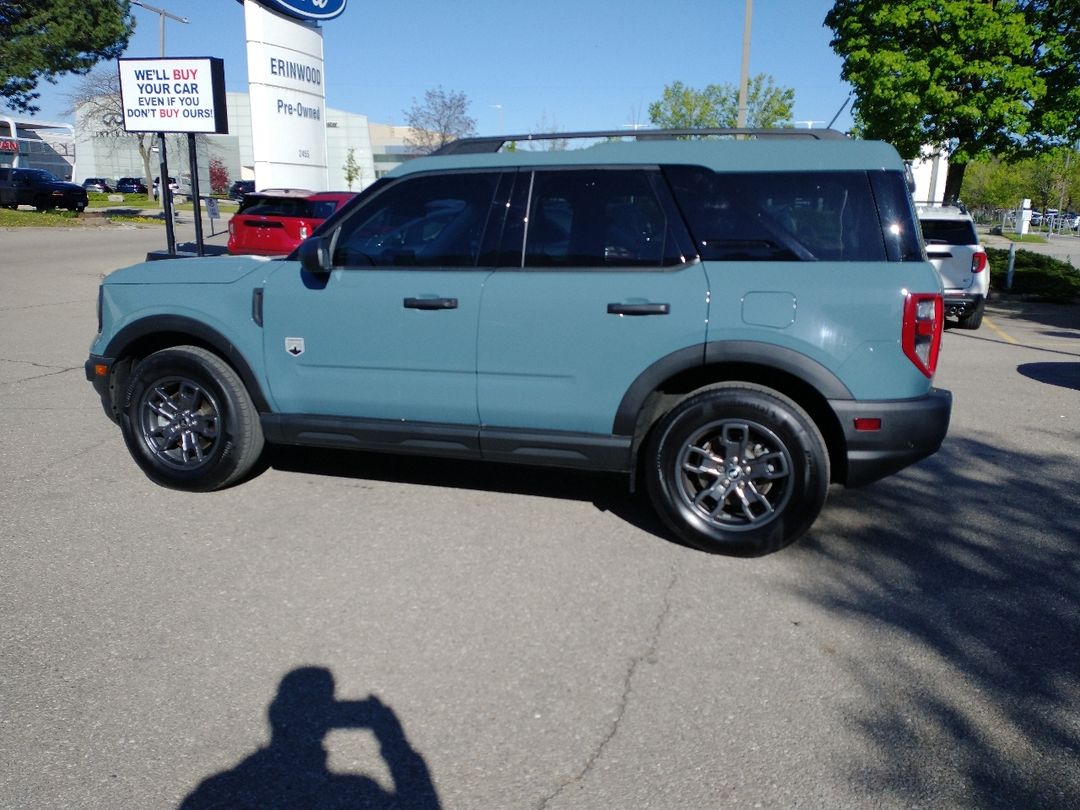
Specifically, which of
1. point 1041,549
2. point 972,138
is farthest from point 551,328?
point 972,138

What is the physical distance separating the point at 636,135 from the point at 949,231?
9402 mm

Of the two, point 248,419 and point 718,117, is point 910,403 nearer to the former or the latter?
point 248,419

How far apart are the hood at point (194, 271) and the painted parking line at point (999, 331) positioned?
1010 cm

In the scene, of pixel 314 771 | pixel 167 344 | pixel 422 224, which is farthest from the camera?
pixel 167 344

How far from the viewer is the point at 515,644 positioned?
3.58 m

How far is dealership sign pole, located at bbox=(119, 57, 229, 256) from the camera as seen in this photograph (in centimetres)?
1415

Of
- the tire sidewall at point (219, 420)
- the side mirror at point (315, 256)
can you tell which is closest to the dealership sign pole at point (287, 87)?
the tire sidewall at point (219, 420)

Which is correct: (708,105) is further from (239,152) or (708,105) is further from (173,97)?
(239,152)

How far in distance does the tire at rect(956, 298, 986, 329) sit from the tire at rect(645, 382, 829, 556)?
31.8 feet

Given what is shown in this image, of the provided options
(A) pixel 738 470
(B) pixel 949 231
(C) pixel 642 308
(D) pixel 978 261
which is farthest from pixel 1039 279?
(C) pixel 642 308

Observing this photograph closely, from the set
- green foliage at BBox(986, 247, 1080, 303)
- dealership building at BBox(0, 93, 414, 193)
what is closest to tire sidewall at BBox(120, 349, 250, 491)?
green foliage at BBox(986, 247, 1080, 303)

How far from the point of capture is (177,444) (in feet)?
17.5

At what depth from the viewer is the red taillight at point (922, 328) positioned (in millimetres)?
4094

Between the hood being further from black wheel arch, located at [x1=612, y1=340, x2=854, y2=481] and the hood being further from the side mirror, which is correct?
black wheel arch, located at [x1=612, y1=340, x2=854, y2=481]
